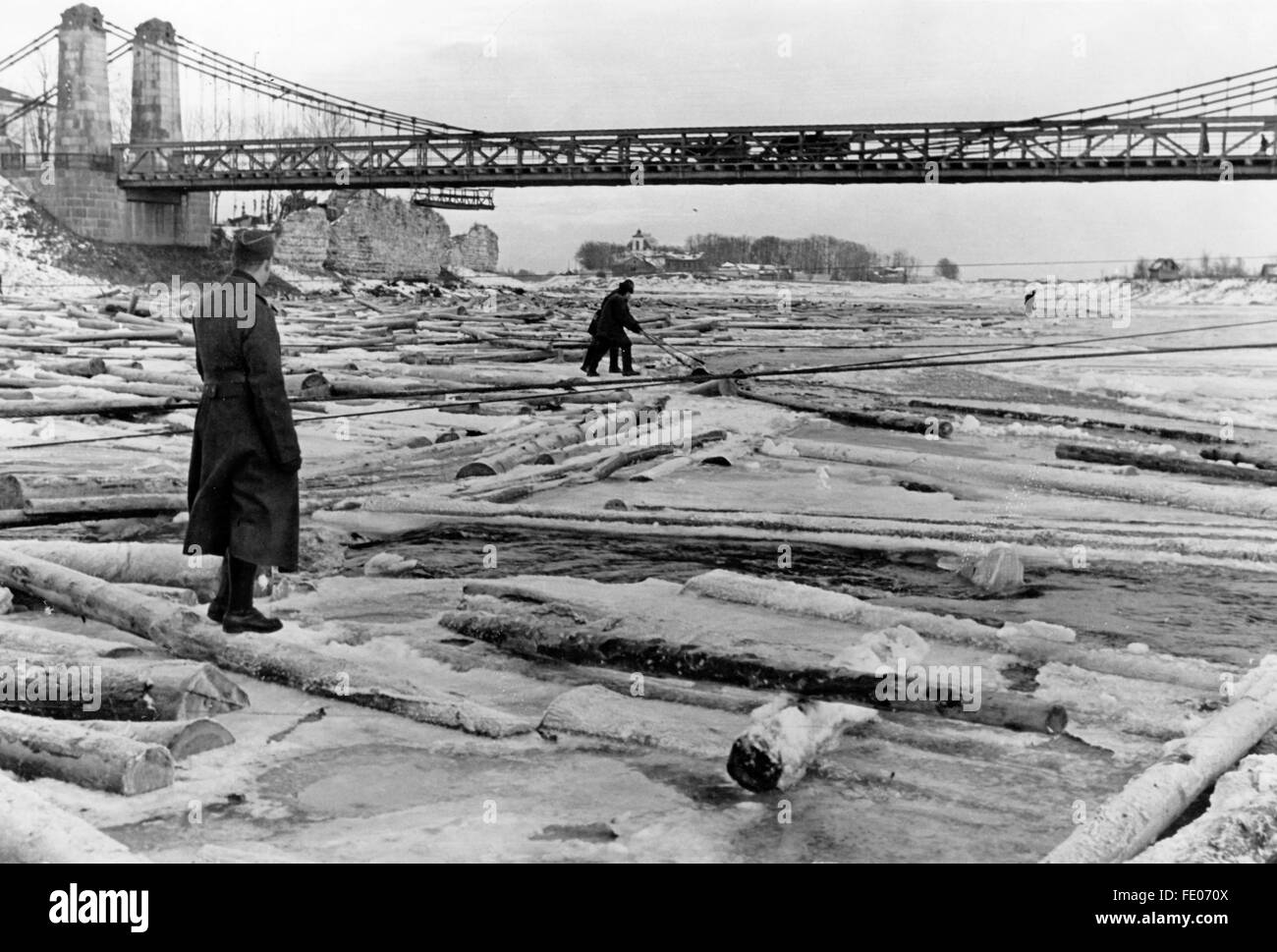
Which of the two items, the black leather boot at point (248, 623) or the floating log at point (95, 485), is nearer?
the black leather boot at point (248, 623)

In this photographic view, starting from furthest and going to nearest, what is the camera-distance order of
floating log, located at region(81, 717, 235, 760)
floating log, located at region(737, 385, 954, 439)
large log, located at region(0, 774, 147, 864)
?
1. floating log, located at region(737, 385, 954, 439)
2. floating log, located at region(81, 717, 235, 760)
3. large log, located at region(0, 774, 147, 864)

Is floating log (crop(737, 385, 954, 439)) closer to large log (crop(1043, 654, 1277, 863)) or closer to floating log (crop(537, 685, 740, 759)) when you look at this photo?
large log (crop(1043, 654, 1277, 863))

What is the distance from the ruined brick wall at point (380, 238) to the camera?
2463 inches

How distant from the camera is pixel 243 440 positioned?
17.5 feet

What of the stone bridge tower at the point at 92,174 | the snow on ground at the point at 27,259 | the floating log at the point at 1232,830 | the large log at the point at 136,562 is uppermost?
the stone bridge tower at the point at 92,174

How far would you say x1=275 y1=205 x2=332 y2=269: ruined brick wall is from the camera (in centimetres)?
5991

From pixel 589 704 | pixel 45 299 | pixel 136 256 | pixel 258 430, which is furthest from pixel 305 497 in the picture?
pixel 136 256

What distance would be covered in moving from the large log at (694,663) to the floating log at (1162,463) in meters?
6.65

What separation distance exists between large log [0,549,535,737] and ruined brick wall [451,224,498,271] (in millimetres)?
75699

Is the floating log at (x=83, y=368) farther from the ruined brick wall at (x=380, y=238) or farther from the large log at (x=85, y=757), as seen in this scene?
the ruined brick wall at (x=380, y=238)

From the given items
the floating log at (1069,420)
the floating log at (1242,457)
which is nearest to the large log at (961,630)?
the floating log at (1242,457)

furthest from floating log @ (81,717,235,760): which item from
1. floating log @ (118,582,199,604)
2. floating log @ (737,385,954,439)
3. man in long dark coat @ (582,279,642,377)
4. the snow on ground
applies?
the snow on ground
